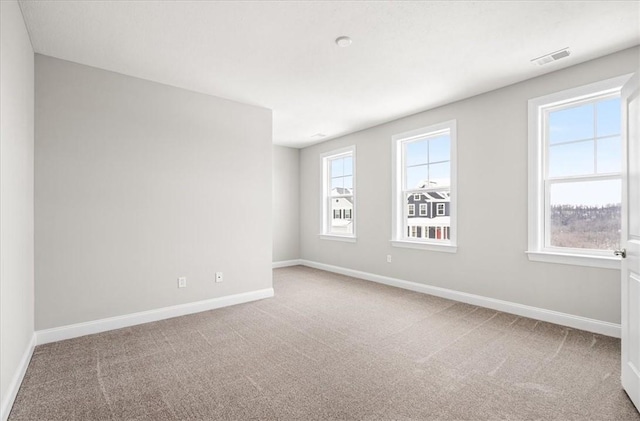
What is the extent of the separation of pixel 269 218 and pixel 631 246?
143 inches

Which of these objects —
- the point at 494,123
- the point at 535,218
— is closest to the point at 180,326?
the point at 535,218

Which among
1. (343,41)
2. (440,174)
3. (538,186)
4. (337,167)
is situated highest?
(343,41)

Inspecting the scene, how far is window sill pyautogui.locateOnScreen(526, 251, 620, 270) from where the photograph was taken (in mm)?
2953

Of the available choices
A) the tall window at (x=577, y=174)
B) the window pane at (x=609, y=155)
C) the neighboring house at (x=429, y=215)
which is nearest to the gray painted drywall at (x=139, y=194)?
the neighboring house at (x=429, y=215)

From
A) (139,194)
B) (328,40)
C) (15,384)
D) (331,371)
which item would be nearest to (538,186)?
(328,40)

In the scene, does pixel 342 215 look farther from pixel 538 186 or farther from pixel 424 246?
pixel 538 186

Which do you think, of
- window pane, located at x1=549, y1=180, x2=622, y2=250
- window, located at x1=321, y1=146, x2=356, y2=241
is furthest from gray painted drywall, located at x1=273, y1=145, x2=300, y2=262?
window pane, located at x1=549, y1=180, x2=622, y2=250

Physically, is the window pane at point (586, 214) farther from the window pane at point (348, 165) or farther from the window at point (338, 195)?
the window pane at point (348, 165)

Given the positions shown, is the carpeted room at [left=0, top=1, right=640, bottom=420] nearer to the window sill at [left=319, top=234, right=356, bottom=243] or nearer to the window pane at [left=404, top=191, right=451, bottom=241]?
the window pane at [left=404, top=191, right=451, bottom=241]

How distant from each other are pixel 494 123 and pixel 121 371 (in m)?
4.43

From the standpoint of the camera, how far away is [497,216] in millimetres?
3809

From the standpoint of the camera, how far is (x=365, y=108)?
176 inches

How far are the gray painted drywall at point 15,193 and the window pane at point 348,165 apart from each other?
4.52 meters

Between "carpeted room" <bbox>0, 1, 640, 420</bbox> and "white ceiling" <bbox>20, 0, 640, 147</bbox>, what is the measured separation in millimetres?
22
